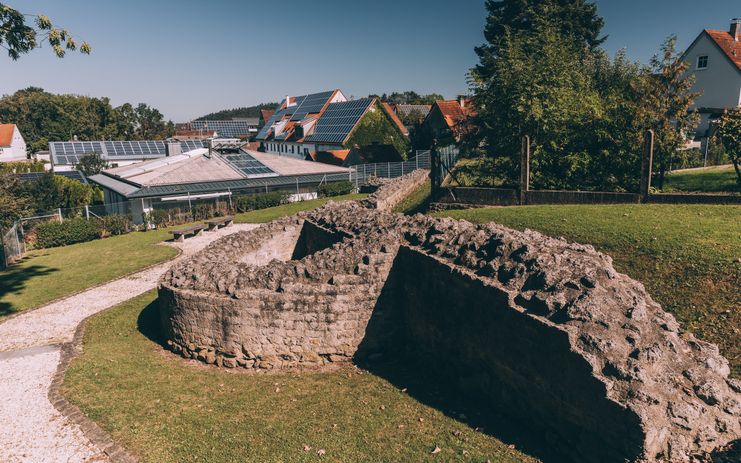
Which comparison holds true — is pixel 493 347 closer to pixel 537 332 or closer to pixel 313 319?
pixel 537 332

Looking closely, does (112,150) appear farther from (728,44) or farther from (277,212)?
(728,44)

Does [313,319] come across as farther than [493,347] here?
Yes

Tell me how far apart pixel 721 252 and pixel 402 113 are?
2704 inches

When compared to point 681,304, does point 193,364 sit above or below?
below

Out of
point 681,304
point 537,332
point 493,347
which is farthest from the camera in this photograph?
point 681,304

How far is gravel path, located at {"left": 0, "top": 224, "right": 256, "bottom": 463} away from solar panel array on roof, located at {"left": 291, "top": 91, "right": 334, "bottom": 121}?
46.1m

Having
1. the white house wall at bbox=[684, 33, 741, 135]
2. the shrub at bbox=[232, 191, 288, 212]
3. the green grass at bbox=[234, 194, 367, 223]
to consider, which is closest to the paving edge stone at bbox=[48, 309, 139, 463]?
the green grass at bbox=[234, 194, 367, 223]

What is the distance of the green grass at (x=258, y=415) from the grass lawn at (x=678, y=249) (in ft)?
14.4

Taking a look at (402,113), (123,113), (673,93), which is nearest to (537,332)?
(673,93)

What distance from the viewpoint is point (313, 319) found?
389 inches

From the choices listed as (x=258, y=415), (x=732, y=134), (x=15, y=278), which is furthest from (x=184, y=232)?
(x=732, y=134)

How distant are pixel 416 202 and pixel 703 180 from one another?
1220cm

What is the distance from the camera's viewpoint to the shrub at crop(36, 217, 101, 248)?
2652 cm

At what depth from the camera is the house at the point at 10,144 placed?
267 ft
